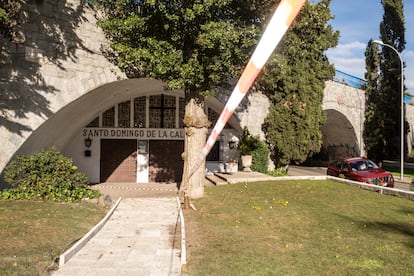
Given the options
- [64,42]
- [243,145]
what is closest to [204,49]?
[64,42]

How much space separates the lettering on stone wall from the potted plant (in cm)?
377

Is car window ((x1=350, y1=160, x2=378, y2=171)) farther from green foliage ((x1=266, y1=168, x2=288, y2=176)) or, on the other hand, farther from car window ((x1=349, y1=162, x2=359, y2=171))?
green foliage ((x1=266, y1=168, x2=288, y2=176))

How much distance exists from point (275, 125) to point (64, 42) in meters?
12.2

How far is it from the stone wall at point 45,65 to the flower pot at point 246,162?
947 cm

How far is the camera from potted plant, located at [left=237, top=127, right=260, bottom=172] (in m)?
19.7

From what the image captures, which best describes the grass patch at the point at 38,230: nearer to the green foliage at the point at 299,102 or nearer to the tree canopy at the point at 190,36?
the tree canopy at the point at 190,36

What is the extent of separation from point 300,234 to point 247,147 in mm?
11948

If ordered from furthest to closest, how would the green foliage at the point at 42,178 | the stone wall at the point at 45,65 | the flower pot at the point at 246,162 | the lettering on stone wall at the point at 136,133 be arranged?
the lettering on stone wall at the point at 136,133
the flower pot at the point at 246,162
the stone wall at the point at 45,65
the green foliage at the point at 42,178

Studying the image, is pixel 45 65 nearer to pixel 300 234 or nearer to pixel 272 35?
pixel 300 234

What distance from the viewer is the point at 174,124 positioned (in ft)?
70.1

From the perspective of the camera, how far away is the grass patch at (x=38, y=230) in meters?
5.70

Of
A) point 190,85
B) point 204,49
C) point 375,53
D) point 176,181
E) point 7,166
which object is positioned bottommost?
point 176,181

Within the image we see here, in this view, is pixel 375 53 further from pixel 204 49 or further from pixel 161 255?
pixel 161 255

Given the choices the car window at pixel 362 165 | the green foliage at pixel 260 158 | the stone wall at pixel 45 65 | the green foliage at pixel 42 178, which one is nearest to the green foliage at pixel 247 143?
the green foliage at pixel 260 158
